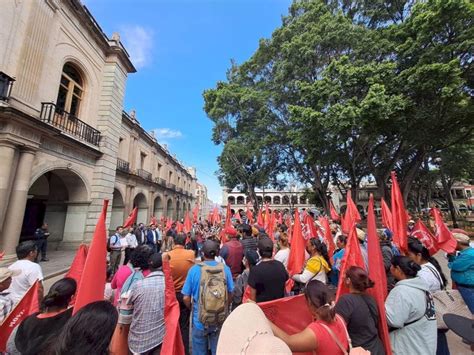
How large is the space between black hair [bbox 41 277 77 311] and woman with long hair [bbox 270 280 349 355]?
5.36ft

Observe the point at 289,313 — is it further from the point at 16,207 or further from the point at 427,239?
the point at 16,207

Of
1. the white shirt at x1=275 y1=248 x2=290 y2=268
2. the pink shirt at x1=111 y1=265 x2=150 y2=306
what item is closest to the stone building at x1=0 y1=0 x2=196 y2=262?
the pink shirt at x1=111 y1=265 x2=150 y2=306

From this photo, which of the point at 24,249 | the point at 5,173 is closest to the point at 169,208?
the point at 5,173

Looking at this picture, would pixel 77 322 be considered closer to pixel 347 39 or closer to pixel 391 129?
pixel 391 129

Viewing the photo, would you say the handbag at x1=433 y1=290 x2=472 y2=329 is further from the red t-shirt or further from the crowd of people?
the red t-shirt

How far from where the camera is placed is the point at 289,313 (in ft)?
7.47

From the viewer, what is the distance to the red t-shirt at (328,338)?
1457 mm

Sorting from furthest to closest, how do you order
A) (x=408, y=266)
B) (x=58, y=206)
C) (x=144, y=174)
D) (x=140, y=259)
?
(x=144, y=174) → (x=58, y=206) → (x=140, y=259) → (x=408, y=266)

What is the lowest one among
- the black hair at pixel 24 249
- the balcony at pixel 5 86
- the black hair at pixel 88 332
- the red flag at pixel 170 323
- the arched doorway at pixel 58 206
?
the red flag at pixel 170 323

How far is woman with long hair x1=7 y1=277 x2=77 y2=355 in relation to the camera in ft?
4.97

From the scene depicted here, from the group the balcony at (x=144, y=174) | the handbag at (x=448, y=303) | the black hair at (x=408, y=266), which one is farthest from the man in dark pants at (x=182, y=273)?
the balcony at (x=144, y=174)

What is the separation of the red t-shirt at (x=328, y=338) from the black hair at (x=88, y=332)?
4.05ft

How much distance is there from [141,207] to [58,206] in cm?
1070

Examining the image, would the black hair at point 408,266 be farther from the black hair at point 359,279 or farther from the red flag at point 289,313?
the red flag at point 289,313
